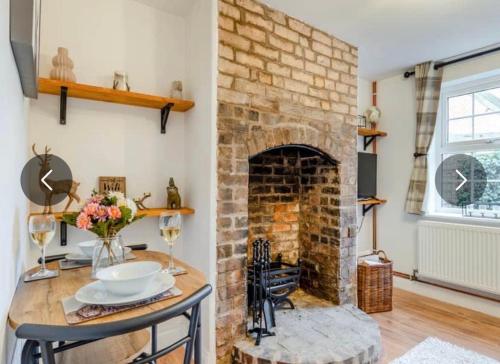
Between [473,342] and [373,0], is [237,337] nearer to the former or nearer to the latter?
[473,342]

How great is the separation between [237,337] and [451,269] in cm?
229

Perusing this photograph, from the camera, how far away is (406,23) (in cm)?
232

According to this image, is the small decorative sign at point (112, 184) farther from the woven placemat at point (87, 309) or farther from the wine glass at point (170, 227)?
the woven placemat at point (87, 309)

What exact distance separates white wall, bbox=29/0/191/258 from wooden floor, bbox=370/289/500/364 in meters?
1.85

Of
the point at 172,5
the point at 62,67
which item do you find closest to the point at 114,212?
the point at 62,67

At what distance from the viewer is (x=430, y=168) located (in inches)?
125

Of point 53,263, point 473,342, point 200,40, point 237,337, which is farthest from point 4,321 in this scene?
point 473,342

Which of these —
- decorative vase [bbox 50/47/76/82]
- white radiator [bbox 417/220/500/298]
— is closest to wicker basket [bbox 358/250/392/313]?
white radiator [bbox 417/220/500/298]

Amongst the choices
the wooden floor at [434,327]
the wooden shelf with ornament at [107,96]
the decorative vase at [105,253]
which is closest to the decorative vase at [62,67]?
the wooden shelf with ornament at [107,96]

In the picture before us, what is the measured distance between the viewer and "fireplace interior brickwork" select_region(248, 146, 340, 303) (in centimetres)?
253

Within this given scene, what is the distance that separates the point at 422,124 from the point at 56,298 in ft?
11.2

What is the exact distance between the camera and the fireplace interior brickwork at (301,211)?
8.31ft

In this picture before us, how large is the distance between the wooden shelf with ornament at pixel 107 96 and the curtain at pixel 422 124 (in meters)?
2.46

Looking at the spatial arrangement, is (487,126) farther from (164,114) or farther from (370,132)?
(164,114)
